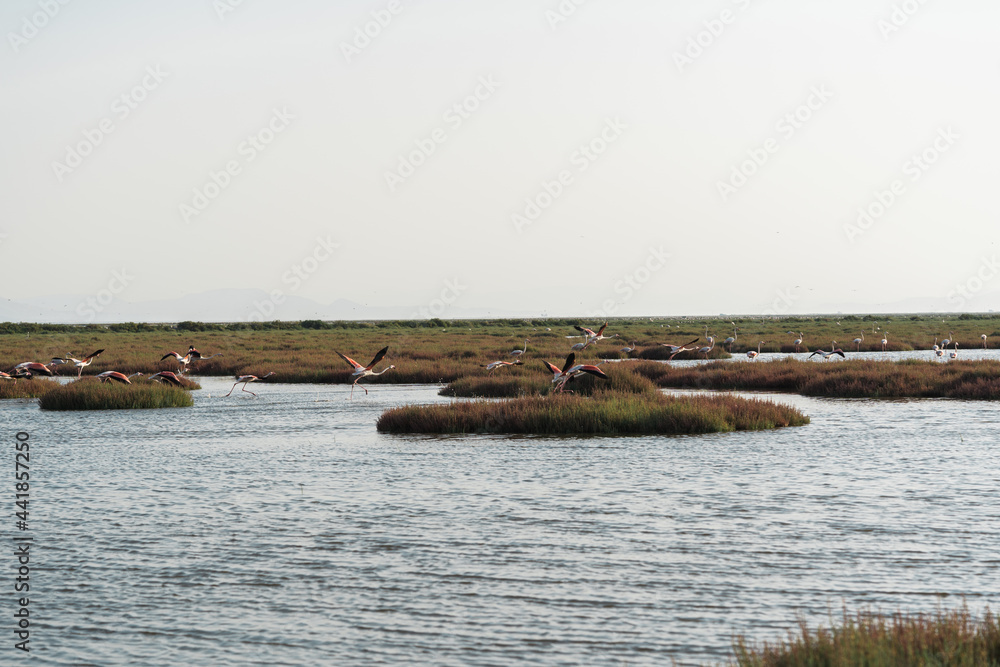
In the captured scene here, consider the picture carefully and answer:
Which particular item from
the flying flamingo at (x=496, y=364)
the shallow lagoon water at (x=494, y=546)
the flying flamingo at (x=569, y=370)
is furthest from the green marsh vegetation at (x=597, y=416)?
the flying flamingo at (x=496, y=364)

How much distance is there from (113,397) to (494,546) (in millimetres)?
22114

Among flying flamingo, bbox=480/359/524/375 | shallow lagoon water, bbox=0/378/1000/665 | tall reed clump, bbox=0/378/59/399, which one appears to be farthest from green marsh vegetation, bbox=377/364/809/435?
tall reed clump, bbox=0/378/59/399

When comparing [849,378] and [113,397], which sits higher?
[849,378]

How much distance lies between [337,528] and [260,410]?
17.8 meters

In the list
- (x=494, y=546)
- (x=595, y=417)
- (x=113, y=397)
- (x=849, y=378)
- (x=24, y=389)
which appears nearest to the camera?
(x=494, y=546)

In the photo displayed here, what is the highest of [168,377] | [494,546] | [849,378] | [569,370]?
[569,370]

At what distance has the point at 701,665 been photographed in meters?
6.56

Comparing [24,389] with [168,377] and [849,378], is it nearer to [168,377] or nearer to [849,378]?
[168,377]

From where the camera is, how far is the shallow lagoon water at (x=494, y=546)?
7535mm

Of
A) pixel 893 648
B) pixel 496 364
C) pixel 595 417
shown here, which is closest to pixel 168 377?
pixel 496 364

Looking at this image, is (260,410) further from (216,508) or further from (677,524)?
(677,524)

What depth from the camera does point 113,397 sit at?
94.6 feet

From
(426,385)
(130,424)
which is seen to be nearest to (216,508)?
(130,424)

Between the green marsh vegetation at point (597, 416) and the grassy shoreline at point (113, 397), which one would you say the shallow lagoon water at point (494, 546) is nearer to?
the green marsh vegetation at point (597, 416)
